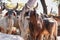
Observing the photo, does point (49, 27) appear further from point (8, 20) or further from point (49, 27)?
point (8, 20)

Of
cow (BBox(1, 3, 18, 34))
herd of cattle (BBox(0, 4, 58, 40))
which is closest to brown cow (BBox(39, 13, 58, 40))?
herd of cattle (BBox(0, 4, 58, 40))

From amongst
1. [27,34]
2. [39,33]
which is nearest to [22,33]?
[27,34]

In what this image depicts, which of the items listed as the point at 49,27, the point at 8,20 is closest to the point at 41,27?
the point at 49,27

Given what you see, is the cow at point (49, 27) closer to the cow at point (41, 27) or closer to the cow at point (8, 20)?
the cow at point (41, 27)

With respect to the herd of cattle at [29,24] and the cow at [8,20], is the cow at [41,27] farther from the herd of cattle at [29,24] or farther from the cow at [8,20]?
the cow at [8,20]

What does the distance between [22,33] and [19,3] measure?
0.39 meters

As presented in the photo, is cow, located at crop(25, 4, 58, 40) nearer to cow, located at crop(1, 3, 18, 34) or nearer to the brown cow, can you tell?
the brown cow

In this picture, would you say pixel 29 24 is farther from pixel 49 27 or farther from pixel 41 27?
pixel 49 27

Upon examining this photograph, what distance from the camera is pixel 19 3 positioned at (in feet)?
7.88

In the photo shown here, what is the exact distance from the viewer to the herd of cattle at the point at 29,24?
7.56 feet

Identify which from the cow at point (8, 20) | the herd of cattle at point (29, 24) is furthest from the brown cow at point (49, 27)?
the cow at point (8, 20)

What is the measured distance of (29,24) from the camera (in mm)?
2305

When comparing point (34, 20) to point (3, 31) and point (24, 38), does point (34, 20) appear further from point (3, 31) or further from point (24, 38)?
point (3, 31)

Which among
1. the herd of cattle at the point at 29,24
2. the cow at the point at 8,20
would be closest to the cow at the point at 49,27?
the herd of cattle at the point at 29,24
